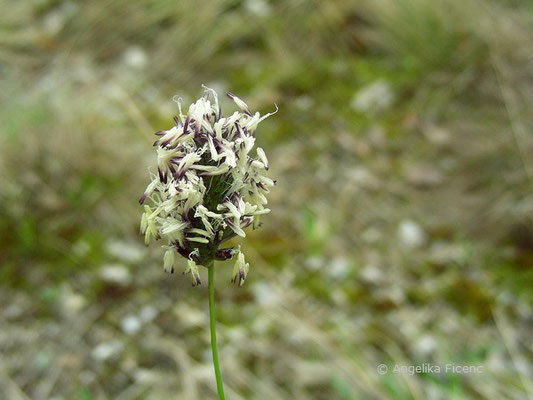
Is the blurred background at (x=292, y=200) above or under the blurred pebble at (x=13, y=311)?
above

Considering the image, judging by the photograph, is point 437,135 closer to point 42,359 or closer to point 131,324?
point 131,324

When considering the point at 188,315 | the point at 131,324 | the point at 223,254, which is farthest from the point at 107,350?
the point at 223,254

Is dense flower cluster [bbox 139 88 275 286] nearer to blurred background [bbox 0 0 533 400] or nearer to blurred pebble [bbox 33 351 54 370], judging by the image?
blurred background [bbox 0 0 533 400]

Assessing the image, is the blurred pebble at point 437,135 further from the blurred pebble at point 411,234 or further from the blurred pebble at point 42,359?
the blurred pebble at point 42,359

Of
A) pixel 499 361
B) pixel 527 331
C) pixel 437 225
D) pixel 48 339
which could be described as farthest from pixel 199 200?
pixel 437 225

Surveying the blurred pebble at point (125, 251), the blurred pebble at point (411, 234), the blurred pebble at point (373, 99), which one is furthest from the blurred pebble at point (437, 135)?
the blurred pebble at point (125, 251)

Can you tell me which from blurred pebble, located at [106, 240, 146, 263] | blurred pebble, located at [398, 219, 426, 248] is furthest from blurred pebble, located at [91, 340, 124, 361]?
blurred pebble, located at [398, 219, 426, 248]

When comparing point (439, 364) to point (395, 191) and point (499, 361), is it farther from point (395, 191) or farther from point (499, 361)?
point (395, 191)

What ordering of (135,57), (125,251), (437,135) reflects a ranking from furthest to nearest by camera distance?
(135,57) → (437,135) → (125,251)
